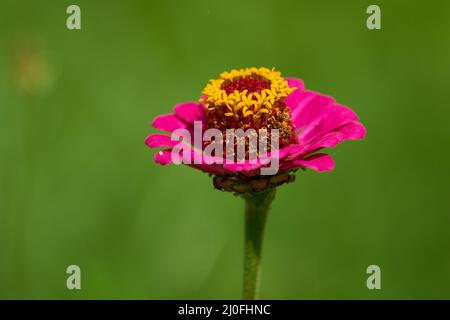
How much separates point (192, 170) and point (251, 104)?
1.89 metres

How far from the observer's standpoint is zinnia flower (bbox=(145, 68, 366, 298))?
2.25 metres

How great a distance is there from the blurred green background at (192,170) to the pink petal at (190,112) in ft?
3.36

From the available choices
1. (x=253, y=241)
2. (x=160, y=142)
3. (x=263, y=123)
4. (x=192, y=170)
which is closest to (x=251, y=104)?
(x=263, y=123)

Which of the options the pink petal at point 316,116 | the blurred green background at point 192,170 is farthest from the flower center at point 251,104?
the blurred green background at point 192,170

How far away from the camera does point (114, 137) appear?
4227 millimetres

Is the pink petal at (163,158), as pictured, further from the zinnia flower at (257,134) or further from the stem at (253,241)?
the stem at (253,241)

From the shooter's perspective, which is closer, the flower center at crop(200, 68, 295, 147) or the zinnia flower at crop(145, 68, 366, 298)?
the zinnia flower at crop(145, 68, 366, 298)

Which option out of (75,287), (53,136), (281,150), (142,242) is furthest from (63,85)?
(281,150)

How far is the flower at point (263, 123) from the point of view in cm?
225

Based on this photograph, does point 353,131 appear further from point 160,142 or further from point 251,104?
point 160,142

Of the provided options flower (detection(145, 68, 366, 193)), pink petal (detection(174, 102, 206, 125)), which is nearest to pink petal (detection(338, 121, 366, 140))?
flower (detection(145, 68, 366, 193))

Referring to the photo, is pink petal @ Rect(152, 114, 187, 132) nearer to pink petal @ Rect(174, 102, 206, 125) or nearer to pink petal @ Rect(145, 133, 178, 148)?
pink petal @ Rect(174, 102, 206, 125)

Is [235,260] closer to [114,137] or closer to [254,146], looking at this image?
[114,137]

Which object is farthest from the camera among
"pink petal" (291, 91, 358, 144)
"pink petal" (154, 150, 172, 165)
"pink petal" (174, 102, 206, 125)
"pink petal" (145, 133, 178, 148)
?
"pink petal" (174, 102, 206, 125)
